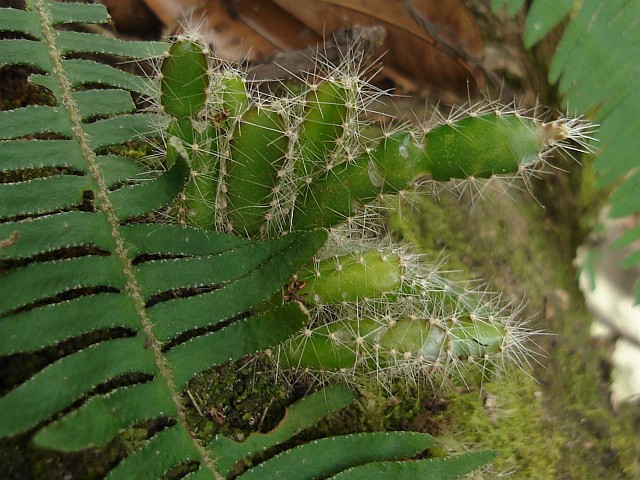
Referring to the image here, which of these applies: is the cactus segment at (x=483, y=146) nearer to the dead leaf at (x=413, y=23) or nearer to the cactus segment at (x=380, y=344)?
the cactus segment at (x=380, y=344)

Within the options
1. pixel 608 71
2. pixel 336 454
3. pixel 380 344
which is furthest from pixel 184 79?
A: pixel 608 71

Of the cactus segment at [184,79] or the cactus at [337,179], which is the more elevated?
the cactus segment at [184,79]

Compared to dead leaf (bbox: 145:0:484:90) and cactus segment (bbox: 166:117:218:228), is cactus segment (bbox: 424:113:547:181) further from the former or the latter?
dead leaf (bbox: 145:0:484:90)

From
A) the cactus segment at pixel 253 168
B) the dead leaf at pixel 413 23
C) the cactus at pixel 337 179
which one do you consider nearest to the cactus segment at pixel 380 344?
the cactus at pixel 337 179

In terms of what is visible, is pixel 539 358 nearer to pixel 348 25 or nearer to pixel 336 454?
pixel 336 454

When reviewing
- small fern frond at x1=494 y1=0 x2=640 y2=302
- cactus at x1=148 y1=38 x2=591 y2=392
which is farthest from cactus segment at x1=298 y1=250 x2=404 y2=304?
small fern frond at x1=494 y1=0 x2=640 y2=302
